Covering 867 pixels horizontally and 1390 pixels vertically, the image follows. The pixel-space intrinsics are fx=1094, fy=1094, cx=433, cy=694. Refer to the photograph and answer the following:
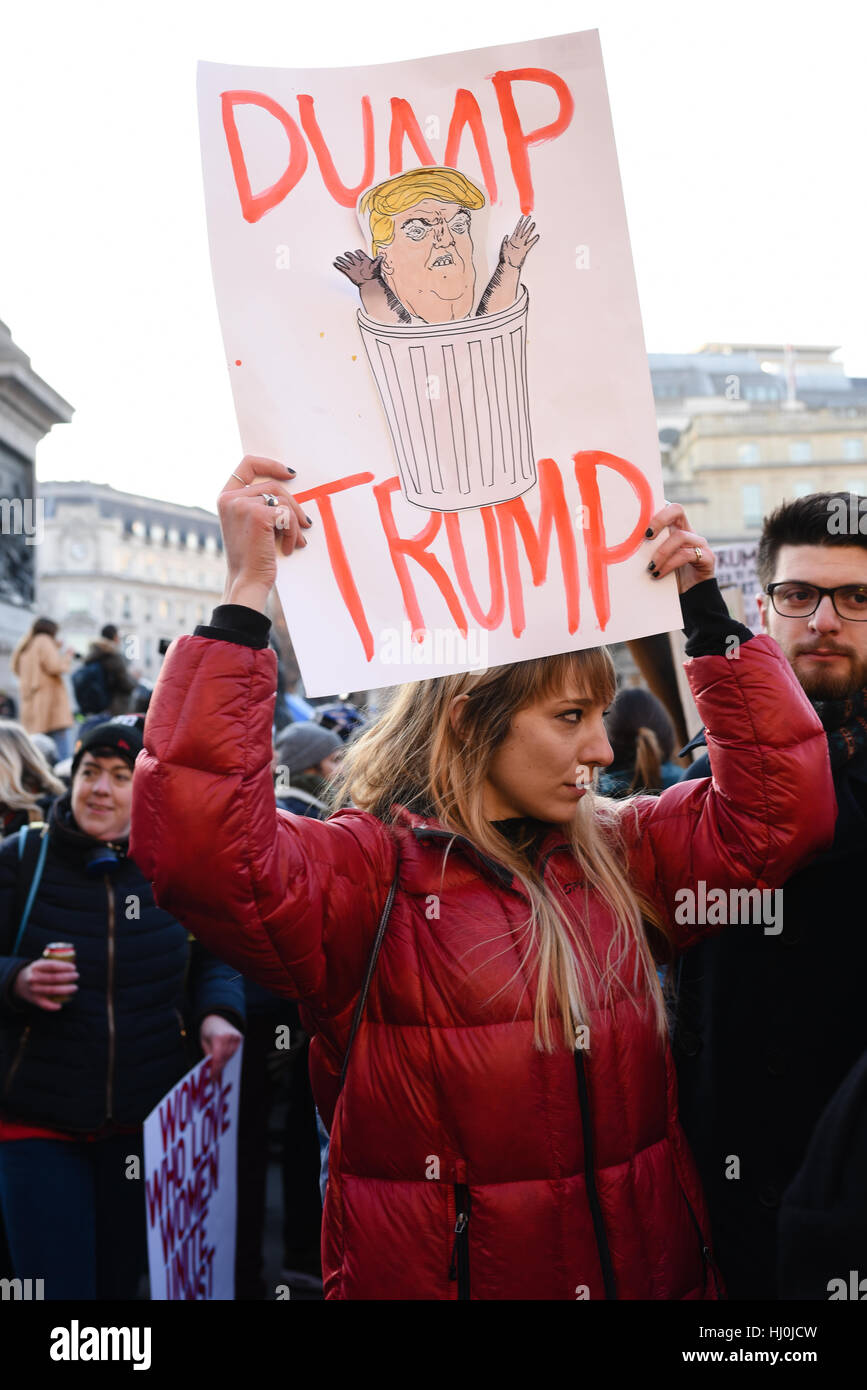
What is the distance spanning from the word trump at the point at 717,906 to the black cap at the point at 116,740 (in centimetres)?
184

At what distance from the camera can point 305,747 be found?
4.53m

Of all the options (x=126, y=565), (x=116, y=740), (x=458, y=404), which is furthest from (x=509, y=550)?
(x=126, y=565)

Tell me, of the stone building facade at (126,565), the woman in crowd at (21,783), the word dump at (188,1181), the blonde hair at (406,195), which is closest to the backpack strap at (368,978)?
the blonde hair at (406,195)

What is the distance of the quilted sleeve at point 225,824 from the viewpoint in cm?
158

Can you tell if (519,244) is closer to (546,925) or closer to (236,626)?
(236,626)

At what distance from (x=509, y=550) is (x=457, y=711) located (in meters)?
0.30

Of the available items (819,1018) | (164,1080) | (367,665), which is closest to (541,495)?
(367,665)

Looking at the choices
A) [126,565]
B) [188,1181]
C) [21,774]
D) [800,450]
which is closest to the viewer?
[188,1181]

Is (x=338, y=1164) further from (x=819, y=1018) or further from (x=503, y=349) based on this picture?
(x=503, y=349)

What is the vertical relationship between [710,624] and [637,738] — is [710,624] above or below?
below

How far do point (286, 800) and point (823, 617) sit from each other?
2486mm

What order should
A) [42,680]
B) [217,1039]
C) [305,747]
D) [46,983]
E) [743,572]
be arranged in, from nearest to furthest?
[46,983], [217,1039], [305,747], [743,572], [42,680]

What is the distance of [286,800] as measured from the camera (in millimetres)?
4207

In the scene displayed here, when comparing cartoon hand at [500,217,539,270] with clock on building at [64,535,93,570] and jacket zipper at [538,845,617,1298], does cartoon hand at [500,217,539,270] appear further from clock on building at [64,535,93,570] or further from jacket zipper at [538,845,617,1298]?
clock on building at [64,535,93,570]
